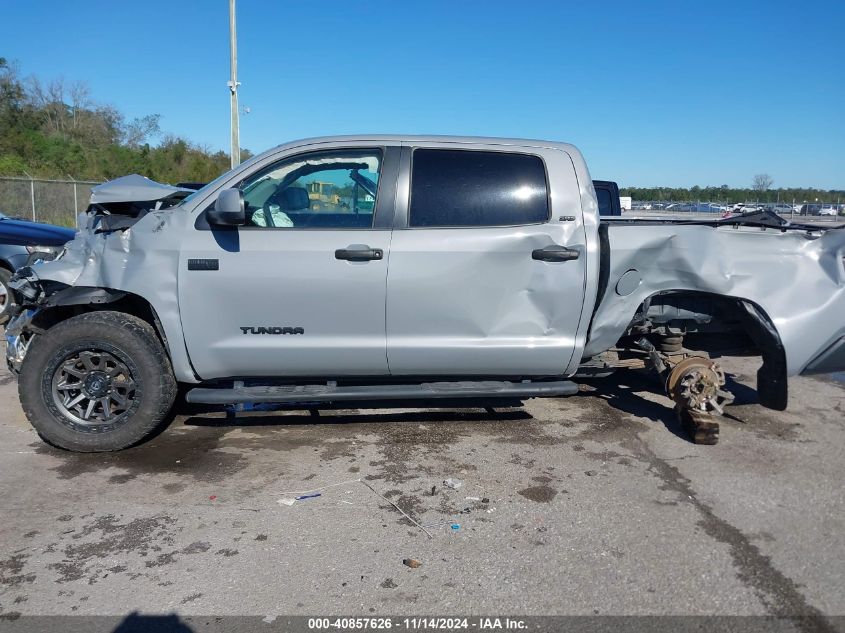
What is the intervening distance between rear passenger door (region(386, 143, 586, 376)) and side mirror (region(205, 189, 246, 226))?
100 cm

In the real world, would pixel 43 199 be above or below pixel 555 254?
above

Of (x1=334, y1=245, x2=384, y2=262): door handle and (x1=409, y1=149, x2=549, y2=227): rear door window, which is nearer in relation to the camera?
(x1=334, y1=245, x2=384, y2=262): door handle

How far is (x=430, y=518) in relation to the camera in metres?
3.61

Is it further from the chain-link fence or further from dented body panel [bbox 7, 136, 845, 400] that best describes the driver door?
Result: the chain-link fence

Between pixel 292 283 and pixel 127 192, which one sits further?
pixel 127 192

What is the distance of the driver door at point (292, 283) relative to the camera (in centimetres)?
420

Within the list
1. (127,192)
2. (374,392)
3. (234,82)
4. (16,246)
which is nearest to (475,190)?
(374,392)

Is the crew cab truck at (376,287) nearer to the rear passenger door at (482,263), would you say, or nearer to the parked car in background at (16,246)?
the rear passenger door at (482,263)

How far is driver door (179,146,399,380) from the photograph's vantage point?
4.20 metres

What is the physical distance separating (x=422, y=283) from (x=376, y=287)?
1.01 feet

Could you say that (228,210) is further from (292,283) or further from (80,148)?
(80,148)

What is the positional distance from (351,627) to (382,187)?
274cm

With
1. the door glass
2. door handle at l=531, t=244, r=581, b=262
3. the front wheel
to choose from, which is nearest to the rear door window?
door handle at l=531, t=244, r=581, b=262

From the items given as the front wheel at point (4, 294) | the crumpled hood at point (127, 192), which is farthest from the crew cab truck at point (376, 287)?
the front wheel at point (4, 294)
